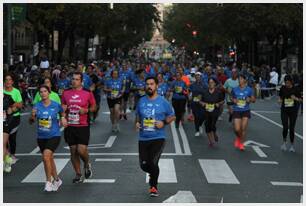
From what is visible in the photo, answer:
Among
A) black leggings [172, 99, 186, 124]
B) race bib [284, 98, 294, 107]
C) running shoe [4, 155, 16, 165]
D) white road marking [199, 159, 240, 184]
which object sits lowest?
white road marking [199, 159, 240, 184]

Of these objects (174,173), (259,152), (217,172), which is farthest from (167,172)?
(259,152)

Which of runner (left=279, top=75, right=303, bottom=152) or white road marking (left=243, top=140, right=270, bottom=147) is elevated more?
runner (left=279, top=75, right=303, bottom=152)

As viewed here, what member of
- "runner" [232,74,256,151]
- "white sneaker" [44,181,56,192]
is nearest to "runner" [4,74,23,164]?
"white sneaker" [44,181,56,192]

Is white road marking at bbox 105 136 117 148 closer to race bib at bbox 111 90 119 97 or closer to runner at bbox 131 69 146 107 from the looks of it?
race bib at bbox 111 90 119 97

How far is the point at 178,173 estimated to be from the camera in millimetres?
11156

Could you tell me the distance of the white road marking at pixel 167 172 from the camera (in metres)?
10.4

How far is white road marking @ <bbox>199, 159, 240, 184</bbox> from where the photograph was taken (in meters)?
10.5

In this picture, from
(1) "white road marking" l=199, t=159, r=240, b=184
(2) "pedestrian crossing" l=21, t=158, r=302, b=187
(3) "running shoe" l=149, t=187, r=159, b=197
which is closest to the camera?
(3) "running shoe" l=149, t=187, r=159, b=197

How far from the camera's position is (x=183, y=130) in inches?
722

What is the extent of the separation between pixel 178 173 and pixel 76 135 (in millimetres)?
2021

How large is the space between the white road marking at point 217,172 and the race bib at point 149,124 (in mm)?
1769

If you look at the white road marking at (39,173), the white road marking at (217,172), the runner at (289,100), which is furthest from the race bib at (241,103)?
the white road marking at (39,173)

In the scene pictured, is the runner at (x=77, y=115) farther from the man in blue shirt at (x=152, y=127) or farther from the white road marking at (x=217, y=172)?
the white road marking at (x=217, y=172)

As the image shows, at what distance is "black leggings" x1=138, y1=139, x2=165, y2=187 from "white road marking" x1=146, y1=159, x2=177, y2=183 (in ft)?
3.99
